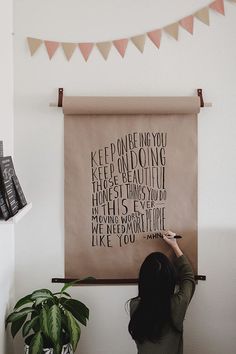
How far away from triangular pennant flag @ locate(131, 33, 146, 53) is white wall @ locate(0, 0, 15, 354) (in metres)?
0.68

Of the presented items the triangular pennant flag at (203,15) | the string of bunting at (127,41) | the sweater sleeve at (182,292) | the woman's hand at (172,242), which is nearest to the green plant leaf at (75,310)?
the sweater sleeve at (182,292)

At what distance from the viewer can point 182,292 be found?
2.09 metres

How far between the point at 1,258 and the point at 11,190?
17.7 inches

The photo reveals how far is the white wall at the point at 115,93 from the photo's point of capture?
2.29m

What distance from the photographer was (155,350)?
1996 mm

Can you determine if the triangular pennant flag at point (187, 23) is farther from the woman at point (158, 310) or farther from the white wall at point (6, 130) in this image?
the woman at point (158, 310)

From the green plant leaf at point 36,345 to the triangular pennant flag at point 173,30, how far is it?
172cm

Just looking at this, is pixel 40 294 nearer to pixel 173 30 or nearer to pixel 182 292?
pixel 182 292

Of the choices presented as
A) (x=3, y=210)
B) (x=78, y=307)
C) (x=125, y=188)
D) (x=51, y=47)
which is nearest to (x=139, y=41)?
(x=51, y=47)

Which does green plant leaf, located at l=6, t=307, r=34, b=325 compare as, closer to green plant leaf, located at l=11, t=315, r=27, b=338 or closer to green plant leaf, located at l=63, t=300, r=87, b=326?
green plant leaf, located at l=11, t=315, r=27, b=338

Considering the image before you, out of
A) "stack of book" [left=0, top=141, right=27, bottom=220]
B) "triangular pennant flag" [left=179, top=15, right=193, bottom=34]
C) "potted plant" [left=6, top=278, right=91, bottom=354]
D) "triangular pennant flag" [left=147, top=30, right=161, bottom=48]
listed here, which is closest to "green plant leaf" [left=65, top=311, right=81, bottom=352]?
"potted plant" [left=6, top=278, right=91, bottom=354]

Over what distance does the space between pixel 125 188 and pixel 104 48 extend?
2.58 feet

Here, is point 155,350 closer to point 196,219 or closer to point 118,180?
point 196,219

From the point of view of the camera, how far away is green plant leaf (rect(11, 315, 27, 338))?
2078mm
